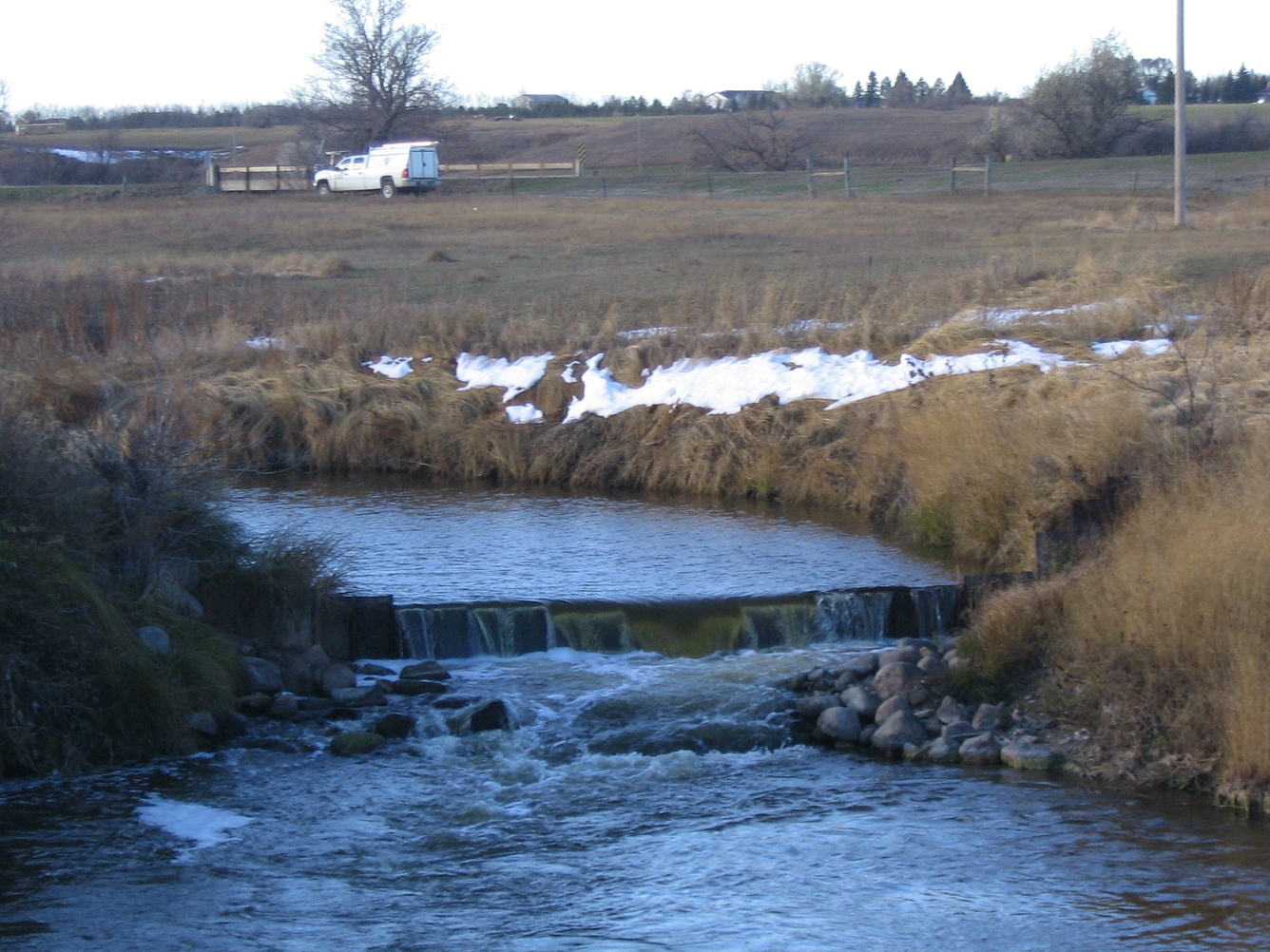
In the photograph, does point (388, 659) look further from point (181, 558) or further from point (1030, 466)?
point (1030, 466)

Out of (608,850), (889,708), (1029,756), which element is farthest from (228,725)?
(1029,756)

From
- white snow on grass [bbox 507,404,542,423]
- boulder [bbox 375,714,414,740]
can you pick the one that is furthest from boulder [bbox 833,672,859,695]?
white snow on grass [bbox 507,404,542,423]

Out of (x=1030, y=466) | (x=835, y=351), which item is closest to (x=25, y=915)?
(x=1030, y=466)

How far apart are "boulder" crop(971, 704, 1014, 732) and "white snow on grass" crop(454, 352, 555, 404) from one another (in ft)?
29.9

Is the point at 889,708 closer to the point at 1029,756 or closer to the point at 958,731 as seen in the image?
the point at 958,731

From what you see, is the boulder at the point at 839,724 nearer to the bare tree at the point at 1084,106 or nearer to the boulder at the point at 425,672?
the boulder at the point at 425,672

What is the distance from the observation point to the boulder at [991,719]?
316 inches

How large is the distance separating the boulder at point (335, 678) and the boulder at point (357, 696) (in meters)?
0.08

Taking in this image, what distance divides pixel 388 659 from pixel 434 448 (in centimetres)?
622

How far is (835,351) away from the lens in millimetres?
15805

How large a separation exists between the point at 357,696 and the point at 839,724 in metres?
3.16

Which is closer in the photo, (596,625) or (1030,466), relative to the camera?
(596,625)

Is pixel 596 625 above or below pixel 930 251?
below

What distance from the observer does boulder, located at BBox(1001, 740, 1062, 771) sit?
7.52m
